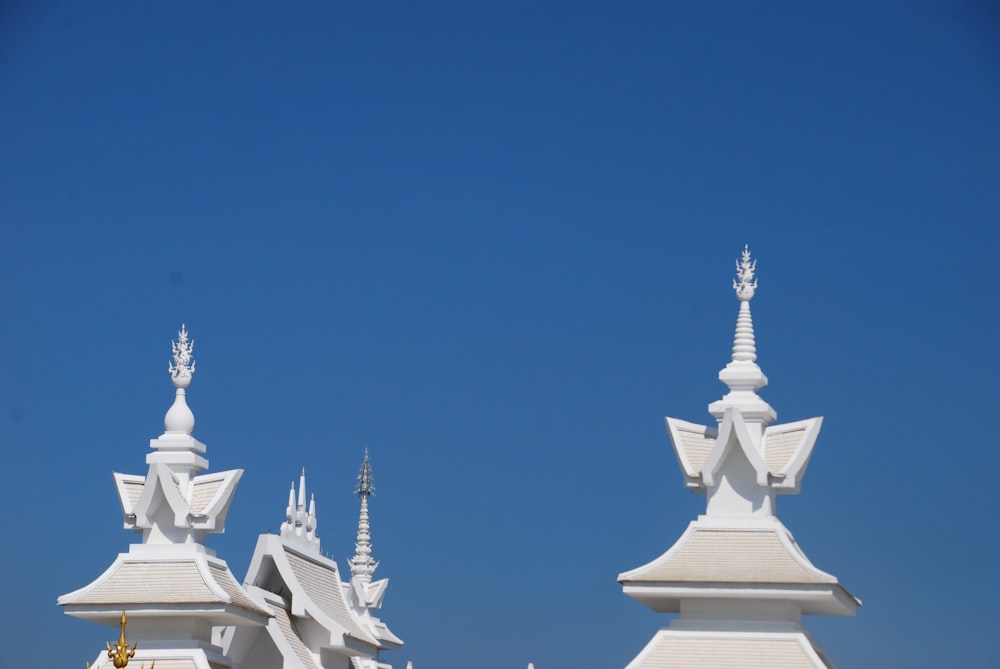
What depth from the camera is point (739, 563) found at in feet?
121

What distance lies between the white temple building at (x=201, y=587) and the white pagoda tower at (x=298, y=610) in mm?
28

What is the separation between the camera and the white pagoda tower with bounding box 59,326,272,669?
122 ft

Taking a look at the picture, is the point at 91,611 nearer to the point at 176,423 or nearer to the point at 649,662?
the point at 176,423

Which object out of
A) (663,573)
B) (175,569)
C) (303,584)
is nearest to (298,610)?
(303,584)

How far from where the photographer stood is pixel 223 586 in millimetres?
37969

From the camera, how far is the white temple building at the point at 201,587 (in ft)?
122

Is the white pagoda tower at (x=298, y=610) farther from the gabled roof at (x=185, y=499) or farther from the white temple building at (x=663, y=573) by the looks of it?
the gabled roof at (x=185, y=499)

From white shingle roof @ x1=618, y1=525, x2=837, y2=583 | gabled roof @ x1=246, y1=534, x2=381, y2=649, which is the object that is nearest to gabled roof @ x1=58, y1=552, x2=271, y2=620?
gabled roof @ x1=246, y1=534, x2=381, y2=649

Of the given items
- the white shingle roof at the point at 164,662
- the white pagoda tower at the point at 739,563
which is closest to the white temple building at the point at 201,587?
the white shingle roof at the point at 164,662

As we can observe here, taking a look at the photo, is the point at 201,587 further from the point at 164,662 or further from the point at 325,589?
the point at 325,589

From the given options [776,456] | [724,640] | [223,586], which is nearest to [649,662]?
[724,640]

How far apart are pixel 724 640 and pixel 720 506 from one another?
109 inches

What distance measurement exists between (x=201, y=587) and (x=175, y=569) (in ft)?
2.68

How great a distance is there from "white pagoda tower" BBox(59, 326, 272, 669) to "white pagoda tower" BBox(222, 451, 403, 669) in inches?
48.7
